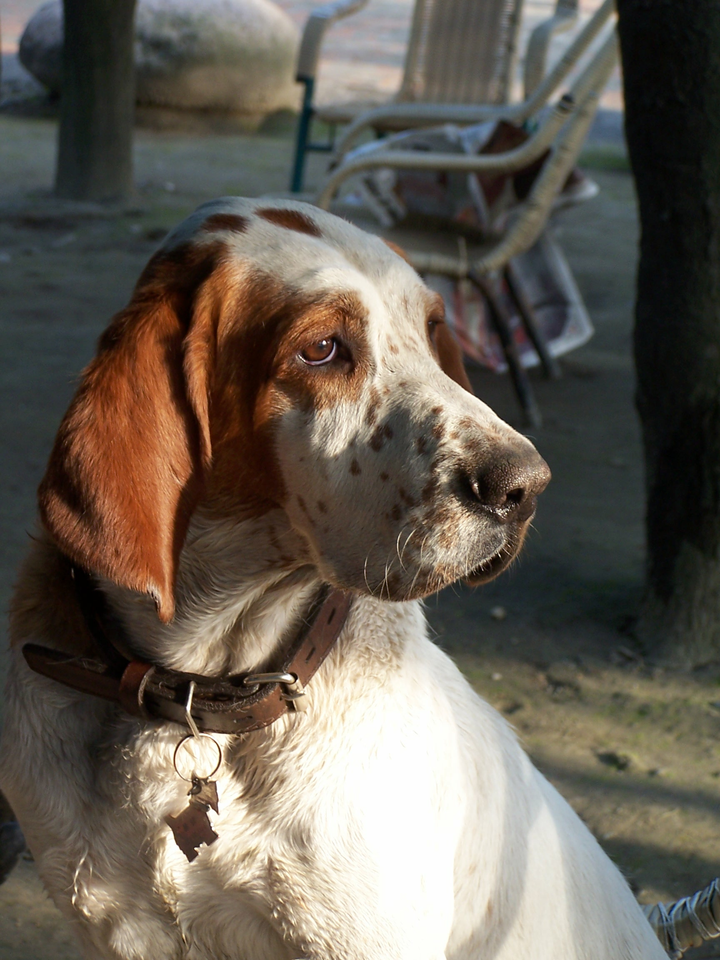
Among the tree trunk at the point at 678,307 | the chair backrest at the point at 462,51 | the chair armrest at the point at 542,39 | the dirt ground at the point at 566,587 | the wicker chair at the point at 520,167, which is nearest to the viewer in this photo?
the dirt ground at the point at 566,587

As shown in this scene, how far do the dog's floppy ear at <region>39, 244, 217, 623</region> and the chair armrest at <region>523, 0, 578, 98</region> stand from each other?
5.54 meters

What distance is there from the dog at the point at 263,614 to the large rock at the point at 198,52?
999 centimetres

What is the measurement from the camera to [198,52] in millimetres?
10594

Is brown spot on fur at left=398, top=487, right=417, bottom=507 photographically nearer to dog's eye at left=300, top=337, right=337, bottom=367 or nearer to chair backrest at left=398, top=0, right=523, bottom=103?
dog's eye at left=300, top=337, right=337, bottom=367

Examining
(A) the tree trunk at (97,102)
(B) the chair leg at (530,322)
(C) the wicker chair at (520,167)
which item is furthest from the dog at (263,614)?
(A) the tree trunk at (97,102)

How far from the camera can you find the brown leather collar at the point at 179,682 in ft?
4.66

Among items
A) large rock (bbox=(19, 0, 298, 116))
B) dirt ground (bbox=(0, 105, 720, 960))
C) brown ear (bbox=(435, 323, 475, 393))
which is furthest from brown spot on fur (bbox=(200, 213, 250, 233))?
large rock (bbox=(19, 0, 298, 116))

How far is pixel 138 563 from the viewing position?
4.17 feet

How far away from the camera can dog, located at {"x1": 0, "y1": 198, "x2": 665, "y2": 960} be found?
4.34 feet

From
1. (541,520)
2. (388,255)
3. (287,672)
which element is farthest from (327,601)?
(541,520)

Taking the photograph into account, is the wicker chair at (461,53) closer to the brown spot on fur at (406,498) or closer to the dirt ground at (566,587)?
the dirt ground at (566,587)

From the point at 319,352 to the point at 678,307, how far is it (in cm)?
177

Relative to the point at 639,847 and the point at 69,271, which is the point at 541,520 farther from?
the point at 69,271

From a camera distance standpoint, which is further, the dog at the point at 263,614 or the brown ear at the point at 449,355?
the brown ear at the point at 449,355
